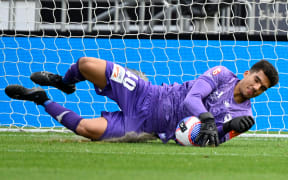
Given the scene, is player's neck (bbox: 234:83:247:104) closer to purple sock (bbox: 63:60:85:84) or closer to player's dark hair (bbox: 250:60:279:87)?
player's dark hair (bbox: 250:60:279:87)

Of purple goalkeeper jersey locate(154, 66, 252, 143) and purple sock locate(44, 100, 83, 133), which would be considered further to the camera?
purple goalkeeper jersey locate(154, 66, 252, 143)

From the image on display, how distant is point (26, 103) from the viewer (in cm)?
769

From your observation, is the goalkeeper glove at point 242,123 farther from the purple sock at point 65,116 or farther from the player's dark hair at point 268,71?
the purple sock at point 65,116

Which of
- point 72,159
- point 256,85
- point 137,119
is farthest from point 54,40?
point 72,159

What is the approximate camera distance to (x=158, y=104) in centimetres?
503

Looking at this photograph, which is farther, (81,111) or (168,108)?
(81,111)

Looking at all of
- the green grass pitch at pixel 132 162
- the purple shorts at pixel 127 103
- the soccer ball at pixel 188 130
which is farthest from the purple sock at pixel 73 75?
the soccer ball at pixel 188 130

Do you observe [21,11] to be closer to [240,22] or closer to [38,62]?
[38,62]

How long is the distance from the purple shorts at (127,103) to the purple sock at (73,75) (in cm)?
21

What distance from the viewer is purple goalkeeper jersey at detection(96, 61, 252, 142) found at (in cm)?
494

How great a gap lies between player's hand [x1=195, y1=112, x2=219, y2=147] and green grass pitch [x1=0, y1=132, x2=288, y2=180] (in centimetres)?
10

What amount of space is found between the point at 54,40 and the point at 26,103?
0.89m

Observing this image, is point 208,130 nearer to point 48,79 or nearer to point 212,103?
point 212,103

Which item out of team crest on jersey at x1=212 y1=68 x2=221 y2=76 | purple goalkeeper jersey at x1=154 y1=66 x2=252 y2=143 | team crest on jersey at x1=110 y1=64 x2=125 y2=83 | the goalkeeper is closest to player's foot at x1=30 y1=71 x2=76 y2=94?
the goalkeeper
